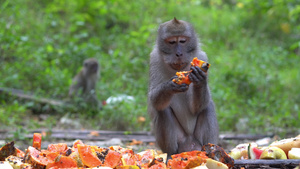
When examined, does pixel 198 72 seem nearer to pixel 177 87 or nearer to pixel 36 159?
pixel 177 87

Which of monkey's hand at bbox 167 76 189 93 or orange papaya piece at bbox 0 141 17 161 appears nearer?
orange papaya piece at bbox 0 141 17 161

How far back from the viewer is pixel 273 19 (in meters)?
14.3

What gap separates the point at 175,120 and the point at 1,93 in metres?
4.90

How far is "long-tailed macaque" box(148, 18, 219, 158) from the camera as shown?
4.49 metres

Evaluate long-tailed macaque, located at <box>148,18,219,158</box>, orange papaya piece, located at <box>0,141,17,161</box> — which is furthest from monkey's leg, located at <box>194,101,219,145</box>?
orange papaya piece, located at <box>0,141,17,161</box>

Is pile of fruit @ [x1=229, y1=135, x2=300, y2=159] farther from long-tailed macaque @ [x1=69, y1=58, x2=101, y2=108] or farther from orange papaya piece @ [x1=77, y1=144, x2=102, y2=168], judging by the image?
long-tailed macaque @ [x1=69, y1=58, x2=101, y2=108]

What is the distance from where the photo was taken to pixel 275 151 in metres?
3.78

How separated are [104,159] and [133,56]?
7.60 m

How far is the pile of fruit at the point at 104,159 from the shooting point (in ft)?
11.2

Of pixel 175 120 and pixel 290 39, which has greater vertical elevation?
pixel 290 39

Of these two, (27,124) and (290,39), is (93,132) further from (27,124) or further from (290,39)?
(290,39)

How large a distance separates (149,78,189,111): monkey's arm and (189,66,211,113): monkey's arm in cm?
15

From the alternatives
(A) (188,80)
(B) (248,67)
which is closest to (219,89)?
(B) (248,67)

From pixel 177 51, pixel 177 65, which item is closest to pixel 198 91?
pixel 177 65
